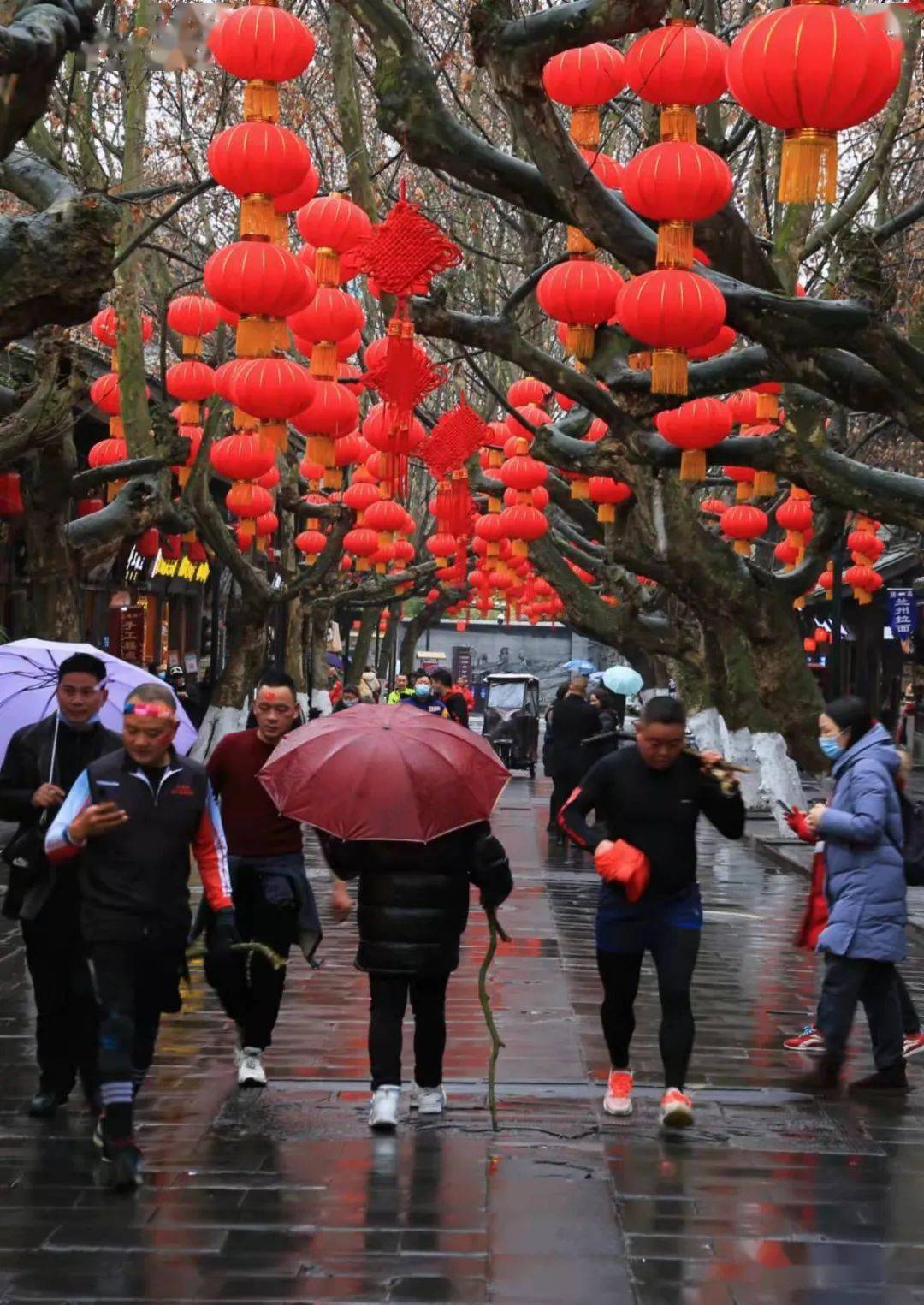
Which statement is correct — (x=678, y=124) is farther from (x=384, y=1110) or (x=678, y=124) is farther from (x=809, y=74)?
(x=384, y=1110)

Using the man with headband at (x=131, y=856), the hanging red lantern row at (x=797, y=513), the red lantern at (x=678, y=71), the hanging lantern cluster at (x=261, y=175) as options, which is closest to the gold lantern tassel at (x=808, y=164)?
the red lantern at (x=678, y=71)

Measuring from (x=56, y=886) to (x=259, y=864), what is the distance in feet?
3.48

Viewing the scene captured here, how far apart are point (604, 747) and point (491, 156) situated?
12763 mm

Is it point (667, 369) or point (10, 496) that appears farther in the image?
point (10, 496)

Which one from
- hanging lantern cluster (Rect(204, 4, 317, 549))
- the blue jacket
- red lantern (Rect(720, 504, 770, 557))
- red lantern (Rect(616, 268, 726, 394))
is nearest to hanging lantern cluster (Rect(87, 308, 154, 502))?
hanging lantern cluster (Rect(204, 4, 317, 549))

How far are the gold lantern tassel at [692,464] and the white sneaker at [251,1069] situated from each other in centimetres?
635

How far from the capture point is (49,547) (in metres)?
16.7

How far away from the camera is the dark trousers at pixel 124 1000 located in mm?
6273

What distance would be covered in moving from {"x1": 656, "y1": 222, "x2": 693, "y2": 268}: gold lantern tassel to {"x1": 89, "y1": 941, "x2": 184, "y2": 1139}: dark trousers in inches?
163

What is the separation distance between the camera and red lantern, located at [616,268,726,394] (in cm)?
910

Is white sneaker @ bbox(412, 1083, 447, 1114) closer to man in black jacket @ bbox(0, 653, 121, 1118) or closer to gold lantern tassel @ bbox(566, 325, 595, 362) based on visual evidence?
man in black jacket @ bbox(0, 653, 121, 1118)

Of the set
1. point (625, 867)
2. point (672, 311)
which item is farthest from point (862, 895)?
point (672, 311)

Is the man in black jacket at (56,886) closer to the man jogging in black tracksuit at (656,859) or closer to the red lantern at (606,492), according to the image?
the man jogging in black tracksuit at (656,859)

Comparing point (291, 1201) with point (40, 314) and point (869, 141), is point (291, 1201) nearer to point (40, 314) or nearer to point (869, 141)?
point (40, 314)
